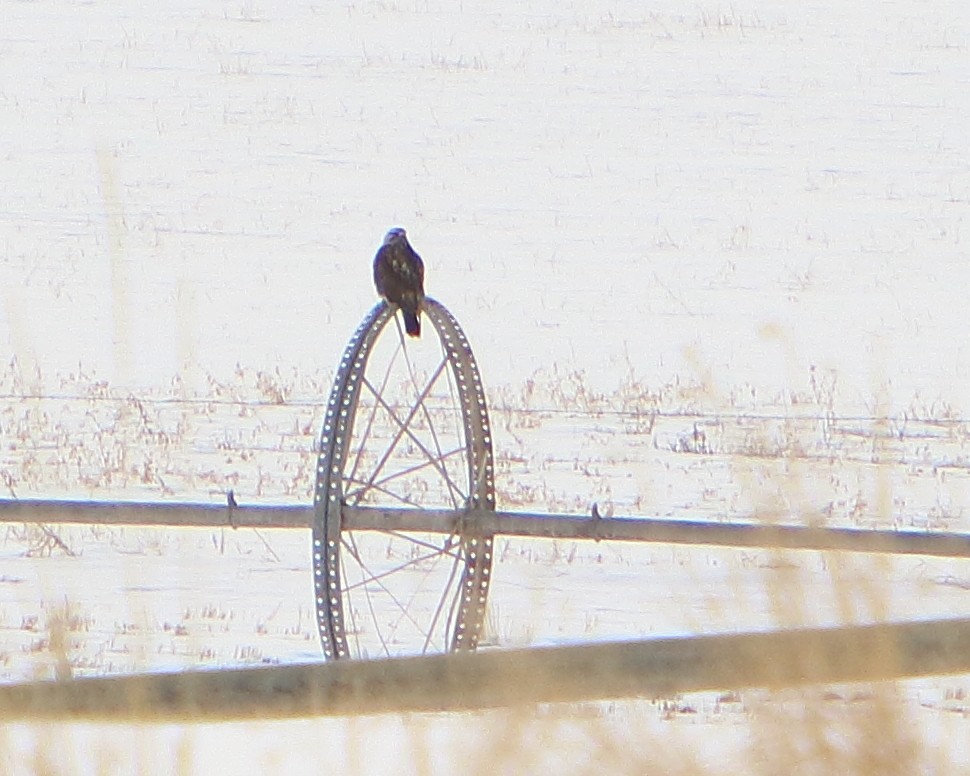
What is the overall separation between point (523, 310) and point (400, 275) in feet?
23.7

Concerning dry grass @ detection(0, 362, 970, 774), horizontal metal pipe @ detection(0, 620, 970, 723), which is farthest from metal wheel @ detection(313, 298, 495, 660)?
horizontal metal pipe @ detection(0, 620, 970, 723)

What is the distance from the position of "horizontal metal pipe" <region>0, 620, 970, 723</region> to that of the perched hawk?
316 cm

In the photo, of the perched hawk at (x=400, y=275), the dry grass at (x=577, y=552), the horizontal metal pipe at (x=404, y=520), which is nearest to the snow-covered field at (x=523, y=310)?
the dry grass at (x=577, y=552)

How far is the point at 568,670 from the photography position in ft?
6.98

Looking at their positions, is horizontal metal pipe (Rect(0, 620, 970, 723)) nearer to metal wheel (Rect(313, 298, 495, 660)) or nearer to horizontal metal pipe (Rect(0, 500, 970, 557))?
metal wheel (Rect(313, 298, 495, 660))

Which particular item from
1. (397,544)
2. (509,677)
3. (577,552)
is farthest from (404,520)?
(509,677)

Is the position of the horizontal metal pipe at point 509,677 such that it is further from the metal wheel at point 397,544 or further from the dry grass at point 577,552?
the metal wheel at point 397,544

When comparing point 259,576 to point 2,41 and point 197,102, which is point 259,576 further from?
point 2,41

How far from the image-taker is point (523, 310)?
12.6 metres

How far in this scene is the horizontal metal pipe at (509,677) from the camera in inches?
82.4

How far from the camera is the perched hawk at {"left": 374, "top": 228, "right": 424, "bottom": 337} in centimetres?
532

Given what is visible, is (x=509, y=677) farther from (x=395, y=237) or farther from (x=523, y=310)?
(x=523, y=310)

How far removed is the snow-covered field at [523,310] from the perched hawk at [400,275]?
36.2 inches

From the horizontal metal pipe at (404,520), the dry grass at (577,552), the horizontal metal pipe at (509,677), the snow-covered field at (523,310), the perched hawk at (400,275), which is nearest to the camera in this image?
the horizontal metal pipe at (509,677)
